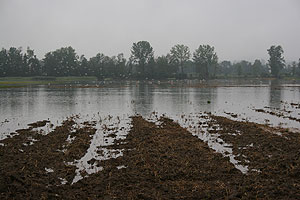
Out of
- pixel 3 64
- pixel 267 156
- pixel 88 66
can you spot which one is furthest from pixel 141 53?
pixel 267 156

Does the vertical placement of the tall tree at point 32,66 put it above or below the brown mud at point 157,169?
above

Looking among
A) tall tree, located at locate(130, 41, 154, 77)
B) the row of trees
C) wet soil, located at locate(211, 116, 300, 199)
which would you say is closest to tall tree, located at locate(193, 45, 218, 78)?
the row of trees

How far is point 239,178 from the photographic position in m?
8.06

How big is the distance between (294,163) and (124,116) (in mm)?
13717

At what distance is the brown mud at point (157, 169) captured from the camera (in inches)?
280

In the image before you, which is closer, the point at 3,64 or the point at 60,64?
the point at 3,64

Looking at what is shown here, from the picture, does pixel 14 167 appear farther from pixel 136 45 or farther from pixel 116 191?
pixel 136 45

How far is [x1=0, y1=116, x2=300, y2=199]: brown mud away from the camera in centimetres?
712

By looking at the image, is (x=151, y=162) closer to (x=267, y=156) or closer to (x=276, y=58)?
(x=267, y=156)

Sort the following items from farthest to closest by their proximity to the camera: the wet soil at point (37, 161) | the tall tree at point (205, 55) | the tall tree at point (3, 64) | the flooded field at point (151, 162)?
the tall tree at point (205, 55), the tall tree at point (3, 64), the flooded field at point (151, 162), the wet soil at point (37, 161)

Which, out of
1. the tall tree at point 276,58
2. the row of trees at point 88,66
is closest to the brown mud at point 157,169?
the row of trees at point 88,66

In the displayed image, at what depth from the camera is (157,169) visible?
8852 mm

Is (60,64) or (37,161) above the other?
(60,64)

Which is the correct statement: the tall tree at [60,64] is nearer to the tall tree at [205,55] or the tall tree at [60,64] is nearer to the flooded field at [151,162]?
the tall tree at [205,55]
